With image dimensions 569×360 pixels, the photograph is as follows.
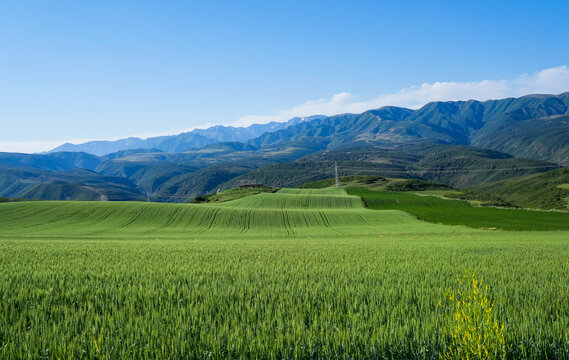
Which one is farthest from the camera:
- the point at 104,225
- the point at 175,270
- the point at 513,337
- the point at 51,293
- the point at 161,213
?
the point at 161,213

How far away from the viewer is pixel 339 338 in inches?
191

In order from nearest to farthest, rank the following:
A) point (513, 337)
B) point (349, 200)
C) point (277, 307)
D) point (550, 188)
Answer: point (513, 337)
point (277, 307)
point (349, 200)
point (550, 188)

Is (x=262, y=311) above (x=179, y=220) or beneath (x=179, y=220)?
above

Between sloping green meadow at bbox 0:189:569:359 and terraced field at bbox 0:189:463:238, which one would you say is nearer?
sloping green meadow at bbox 0:189:569:359

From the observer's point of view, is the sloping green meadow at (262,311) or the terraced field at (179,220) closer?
the sloping green meadow at (262,311)

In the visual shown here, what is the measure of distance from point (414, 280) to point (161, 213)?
65053 millimetres

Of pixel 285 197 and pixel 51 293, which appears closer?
pixel 51 293

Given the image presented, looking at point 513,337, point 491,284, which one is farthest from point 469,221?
point 513,337

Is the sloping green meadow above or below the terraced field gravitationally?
above

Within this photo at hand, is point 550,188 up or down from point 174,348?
down

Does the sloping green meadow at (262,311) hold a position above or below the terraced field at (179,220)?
above

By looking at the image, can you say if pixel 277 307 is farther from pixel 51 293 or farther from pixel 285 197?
pixel 285 197

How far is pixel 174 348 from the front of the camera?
4.59 meters

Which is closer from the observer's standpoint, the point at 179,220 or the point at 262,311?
the point at 262,311
